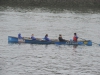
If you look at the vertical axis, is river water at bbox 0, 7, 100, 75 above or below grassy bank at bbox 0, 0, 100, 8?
below

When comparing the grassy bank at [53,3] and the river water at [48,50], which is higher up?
the grassy bank at [53,3]

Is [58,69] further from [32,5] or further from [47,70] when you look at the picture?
[32,5]

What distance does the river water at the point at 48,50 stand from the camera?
130 feet

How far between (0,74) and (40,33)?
30709 mm

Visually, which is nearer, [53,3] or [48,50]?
[48,50]

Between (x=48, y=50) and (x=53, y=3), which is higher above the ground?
(x=53, y=3)

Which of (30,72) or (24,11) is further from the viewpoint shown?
(24,11)

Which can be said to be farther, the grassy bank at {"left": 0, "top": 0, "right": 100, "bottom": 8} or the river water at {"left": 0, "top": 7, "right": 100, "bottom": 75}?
the grassy bank at {"left": 0, "top": 0, "right": 100, "bottom": 8}

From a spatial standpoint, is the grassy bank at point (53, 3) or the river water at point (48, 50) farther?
the grassy bank at point (53, 3)

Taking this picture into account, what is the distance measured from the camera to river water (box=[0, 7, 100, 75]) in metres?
39.6

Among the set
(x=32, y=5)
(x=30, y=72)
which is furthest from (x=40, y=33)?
(x=32, y=5)

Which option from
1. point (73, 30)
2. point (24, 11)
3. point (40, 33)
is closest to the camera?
point (40, 33)

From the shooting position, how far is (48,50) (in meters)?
50.2

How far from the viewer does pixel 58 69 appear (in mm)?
39625
